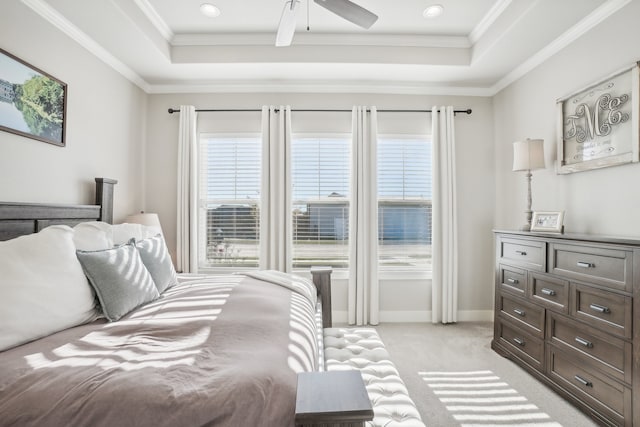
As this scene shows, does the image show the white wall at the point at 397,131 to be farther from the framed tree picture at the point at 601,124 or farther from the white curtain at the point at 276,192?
the framed tree picture at the point at 601,124

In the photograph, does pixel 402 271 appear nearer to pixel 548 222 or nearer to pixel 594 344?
pixel 548 222

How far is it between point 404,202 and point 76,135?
10.5 feet

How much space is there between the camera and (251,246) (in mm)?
3598

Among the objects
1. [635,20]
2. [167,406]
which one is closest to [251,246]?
[167,406]

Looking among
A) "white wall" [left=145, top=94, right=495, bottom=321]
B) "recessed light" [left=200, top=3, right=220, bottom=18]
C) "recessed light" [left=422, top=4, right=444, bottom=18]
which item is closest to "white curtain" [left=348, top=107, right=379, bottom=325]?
"white wall" [left=145, top=94, right=495, bottom=321]

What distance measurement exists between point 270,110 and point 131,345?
9.29 ft

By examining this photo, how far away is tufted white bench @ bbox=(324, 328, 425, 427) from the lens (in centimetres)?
121

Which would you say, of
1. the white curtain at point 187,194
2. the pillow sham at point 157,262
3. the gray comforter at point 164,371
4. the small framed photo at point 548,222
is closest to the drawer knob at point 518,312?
the small framed photo at point 548,222

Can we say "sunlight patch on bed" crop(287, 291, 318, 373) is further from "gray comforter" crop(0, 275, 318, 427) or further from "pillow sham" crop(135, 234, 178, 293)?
"pillow sham" crop(135, 234, 178, 293)

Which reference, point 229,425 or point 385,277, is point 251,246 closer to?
point 385,277

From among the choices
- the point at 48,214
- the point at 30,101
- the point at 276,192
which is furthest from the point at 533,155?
the point at 30,101

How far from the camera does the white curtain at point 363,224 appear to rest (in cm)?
344

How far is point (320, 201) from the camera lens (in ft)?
11.9

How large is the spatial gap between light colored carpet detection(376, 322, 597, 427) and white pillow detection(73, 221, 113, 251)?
216 cm
